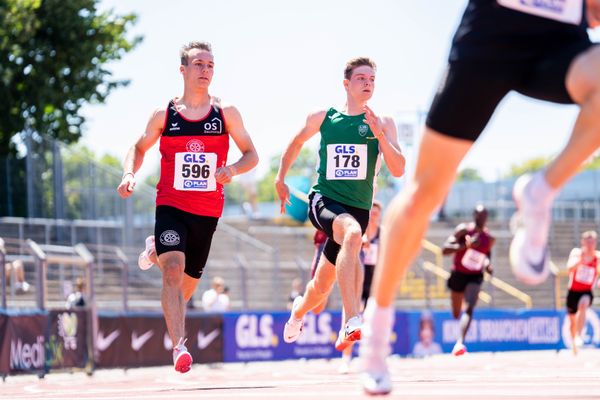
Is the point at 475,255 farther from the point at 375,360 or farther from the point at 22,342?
the point at 375,360

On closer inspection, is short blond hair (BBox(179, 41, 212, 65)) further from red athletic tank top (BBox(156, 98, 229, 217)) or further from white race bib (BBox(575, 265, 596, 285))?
white race bib (BBox(575, 265, 596, 285))

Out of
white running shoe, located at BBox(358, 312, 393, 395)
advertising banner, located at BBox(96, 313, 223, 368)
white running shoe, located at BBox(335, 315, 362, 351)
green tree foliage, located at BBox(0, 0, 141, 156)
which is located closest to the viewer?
white running shoe, located at BBox(358, 312, 393, 395)

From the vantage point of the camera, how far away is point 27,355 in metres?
17.1

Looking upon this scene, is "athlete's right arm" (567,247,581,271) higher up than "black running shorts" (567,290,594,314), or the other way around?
"athlete's right arm" (567,247,581,271)

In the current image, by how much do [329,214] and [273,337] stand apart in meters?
13.7

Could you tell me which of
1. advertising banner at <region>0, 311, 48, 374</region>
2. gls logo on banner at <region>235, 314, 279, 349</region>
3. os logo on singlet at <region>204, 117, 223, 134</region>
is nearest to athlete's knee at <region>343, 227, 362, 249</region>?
os logo on singlet at <region>204, 117, 223, 134</region>

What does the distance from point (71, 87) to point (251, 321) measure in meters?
15.4

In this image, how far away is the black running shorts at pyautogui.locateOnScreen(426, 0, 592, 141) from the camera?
16.5 feet

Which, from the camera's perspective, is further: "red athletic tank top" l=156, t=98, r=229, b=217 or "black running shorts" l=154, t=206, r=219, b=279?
"red athletic tank top" l=156, t=98, r=229, b=217

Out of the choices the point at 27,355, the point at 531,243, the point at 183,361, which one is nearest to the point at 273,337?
the point at 27,355

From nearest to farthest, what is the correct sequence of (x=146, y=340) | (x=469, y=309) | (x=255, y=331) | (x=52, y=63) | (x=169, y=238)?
(x=169, y=238)
(x=469, y=309)
(x=146, y=340)
(x=255, y=331)
(x=52, y=63)

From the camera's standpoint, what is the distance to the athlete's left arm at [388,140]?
33.5ft

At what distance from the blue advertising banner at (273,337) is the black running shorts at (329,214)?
39.6 ft

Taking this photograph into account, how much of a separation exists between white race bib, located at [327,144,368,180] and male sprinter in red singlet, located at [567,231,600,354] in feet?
37.4
